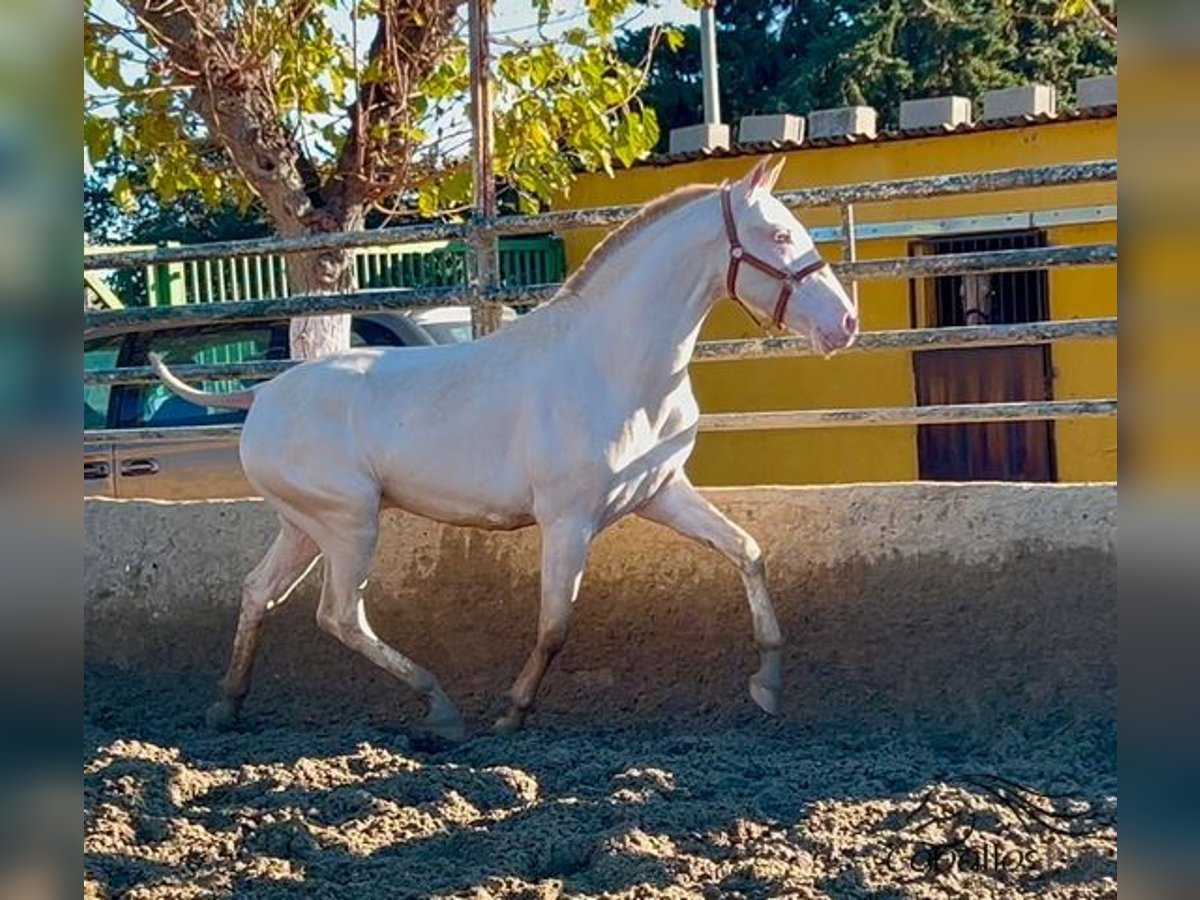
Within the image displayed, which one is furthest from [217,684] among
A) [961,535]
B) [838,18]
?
[838,18]

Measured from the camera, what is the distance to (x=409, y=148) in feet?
31.0

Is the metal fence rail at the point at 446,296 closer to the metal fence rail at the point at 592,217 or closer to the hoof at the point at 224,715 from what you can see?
the metal fence rail at the point at 592,217

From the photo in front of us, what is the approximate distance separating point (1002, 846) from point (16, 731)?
118 inches

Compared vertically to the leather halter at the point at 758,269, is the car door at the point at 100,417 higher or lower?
lower

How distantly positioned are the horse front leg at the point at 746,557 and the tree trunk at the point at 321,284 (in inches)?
125

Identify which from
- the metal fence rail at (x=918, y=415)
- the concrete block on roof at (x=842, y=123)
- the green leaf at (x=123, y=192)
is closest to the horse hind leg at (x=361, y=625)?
the metal fence rail at (x=918, y=415)

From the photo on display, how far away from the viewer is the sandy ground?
12.6 ft

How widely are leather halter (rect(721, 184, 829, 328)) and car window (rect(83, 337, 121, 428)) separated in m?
4.85

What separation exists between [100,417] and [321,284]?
1524mm

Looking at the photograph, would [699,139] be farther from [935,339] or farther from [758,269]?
[758,269]

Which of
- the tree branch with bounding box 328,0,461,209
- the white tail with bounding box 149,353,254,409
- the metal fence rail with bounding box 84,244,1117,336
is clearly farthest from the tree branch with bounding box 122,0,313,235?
the white tail with bounding box 149,353,254,409

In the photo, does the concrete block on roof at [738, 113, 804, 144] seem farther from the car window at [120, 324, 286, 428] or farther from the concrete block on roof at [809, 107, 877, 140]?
the car window at [120, 324, 286, 428]

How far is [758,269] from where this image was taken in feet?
18.0

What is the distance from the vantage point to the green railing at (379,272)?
1401 cm
